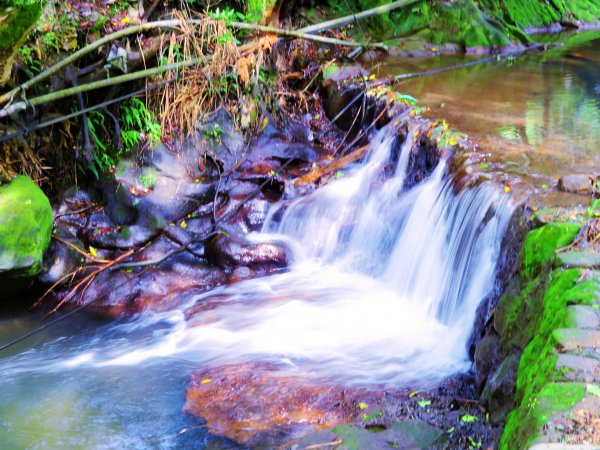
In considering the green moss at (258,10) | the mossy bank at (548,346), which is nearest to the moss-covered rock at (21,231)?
the green moss at (258,10)

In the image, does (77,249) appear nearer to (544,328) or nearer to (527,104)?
(544,328)

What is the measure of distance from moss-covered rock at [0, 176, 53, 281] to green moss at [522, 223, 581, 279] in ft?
14.9

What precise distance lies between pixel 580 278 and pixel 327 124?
5716 millimetres

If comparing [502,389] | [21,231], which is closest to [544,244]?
[502,389]

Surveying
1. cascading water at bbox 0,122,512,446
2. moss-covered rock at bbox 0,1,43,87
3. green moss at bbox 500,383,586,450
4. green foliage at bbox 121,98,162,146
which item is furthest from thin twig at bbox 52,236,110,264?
green moss at bbox 500,383,586,450

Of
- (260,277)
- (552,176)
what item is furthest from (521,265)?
(260,277)

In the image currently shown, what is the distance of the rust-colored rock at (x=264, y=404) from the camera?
14.3ft

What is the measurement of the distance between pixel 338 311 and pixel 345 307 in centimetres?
10

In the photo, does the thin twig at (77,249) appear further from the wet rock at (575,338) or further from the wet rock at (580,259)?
the wet rock at (575,338)

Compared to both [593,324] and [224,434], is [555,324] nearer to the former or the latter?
[593,324]

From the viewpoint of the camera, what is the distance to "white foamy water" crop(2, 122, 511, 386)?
5266mm

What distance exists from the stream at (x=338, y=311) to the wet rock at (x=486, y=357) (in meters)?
0.48

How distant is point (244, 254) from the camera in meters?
7.00

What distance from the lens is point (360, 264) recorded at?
690 cm
